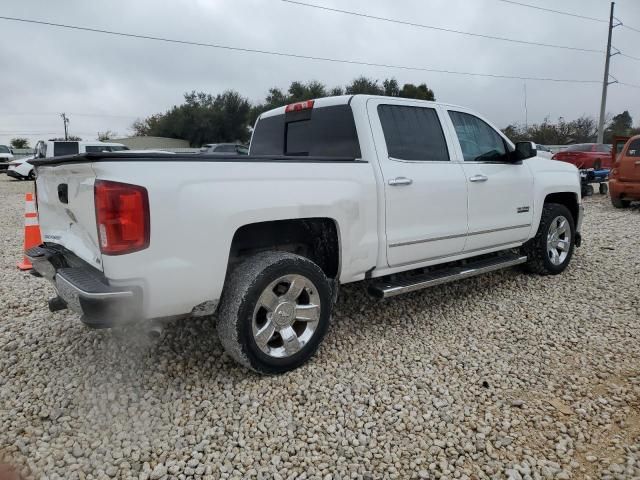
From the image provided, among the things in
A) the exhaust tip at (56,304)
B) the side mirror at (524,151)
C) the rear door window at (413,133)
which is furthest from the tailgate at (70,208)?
the side mirror at (524,151)

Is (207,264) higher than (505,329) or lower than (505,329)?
higher

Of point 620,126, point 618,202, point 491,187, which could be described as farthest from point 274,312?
point 620,126

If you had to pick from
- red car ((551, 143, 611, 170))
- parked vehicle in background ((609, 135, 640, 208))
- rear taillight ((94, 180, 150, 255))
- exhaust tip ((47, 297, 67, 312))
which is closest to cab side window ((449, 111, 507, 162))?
rear taillight ((94, 180, 150, 255))

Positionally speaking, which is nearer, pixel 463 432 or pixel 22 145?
pixel 463 432

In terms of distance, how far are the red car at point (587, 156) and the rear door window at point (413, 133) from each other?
14334mm

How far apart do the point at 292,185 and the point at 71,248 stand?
1.48 metres

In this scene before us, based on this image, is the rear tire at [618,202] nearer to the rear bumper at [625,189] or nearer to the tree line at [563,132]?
the rear bumper at [625,189]

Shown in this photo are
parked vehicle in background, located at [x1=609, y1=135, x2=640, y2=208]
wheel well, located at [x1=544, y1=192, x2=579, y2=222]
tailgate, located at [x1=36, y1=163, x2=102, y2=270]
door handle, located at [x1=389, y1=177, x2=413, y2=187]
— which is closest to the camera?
tailgate, located at [x1=36, y1=163, x2=102, y2=270]

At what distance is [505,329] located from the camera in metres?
3.87

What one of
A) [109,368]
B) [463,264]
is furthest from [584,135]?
[109,368]

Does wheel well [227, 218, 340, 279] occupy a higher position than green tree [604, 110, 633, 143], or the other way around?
green tree [604, 110, 633, 143]

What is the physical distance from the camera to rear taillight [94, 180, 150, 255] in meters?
2.35

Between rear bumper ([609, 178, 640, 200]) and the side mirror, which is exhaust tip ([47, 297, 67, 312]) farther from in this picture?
rear bumper ([609, 178, 640, 200])

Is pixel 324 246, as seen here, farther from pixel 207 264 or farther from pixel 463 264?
pixel 463 264
